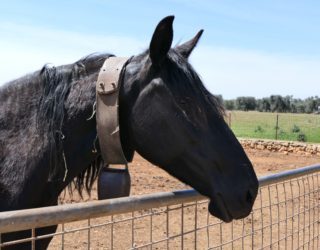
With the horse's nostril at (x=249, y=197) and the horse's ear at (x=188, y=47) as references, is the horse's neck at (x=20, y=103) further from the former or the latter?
the horse's nostril at (x=249, y=197)

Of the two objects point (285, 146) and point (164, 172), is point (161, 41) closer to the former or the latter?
point (164, 172)

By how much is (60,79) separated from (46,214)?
2.95 feet

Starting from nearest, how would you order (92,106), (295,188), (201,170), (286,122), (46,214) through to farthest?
(46,214)
(201,170)
(92,106)
(295,188)
(286,122)

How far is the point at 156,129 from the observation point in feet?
6.19

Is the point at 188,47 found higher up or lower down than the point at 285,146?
higher up

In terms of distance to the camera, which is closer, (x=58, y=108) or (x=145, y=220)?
(x=58, y=108)

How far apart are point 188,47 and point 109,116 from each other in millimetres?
550

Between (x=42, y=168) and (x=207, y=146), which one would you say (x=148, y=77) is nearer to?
(x=207, y=146)

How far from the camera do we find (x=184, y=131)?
1869 millimetres

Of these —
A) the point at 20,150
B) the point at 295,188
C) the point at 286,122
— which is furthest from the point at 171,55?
the point at 286,122

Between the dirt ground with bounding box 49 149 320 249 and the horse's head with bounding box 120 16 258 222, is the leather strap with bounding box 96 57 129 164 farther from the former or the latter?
the dirt ground with bounding box 49 149 320 249

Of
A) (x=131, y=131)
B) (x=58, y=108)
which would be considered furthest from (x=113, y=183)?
(x=58, y=108)

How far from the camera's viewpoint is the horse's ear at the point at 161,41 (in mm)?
1822

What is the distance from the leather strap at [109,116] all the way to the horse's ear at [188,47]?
12.1 inches
